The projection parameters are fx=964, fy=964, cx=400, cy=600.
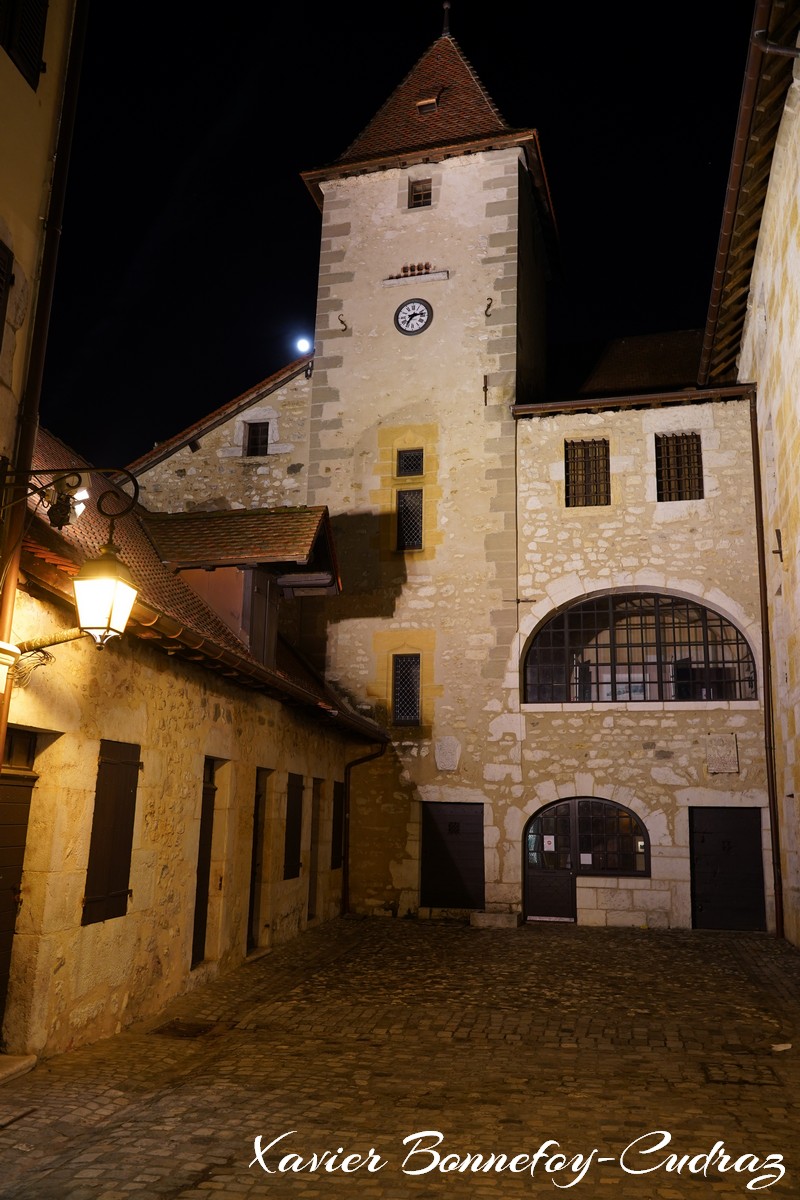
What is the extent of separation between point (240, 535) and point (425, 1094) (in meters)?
6.58

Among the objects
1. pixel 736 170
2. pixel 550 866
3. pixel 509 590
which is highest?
pixel 736 170

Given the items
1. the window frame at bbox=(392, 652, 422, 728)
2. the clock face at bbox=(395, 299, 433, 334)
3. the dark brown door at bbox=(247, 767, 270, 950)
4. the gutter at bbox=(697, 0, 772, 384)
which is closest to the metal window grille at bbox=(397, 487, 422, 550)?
the window frame at bbox=(392, 652, 422, 728)

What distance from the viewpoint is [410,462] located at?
52.4 feet

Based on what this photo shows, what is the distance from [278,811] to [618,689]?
241 inches

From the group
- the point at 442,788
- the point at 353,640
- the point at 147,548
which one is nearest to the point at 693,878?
the point at 442,788

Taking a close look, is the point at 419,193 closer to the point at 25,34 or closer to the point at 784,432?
the point at 784,432

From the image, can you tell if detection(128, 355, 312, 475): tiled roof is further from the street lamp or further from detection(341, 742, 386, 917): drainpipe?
the street lamp

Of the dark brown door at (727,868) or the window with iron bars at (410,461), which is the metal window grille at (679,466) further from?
the dark brown door at (727,868)

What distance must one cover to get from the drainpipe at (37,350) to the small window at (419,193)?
36.1 ft

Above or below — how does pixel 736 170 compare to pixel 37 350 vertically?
above

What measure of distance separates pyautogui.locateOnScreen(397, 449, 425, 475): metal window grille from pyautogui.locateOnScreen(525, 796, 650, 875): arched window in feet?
19.0

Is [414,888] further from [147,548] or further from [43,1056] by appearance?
[43,1056]

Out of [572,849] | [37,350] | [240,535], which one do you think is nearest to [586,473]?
[572,849]

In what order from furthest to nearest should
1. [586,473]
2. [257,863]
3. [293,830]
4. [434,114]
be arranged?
[434,114] → [586,473] → [293,830] → [257,863]
